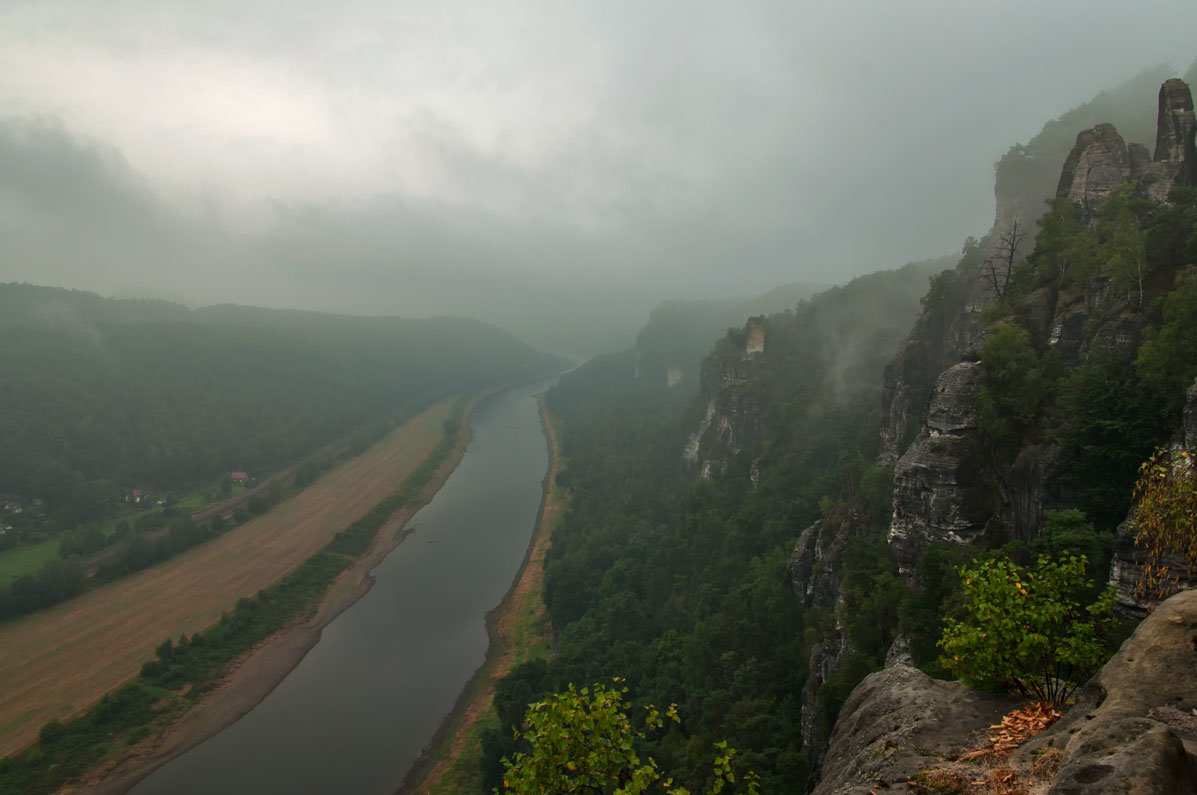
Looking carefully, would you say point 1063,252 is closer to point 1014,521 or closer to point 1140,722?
point 1014,521

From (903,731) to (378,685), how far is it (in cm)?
5253

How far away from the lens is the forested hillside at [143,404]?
9862 cm

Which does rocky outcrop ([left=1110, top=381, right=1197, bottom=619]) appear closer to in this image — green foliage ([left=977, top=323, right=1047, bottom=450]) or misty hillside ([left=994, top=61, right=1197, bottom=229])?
green foliage ([left=977, top=323, right=1047, bottom=450])

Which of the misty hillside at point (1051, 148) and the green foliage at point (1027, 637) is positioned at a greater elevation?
the misty hillside at point (1051, 148)

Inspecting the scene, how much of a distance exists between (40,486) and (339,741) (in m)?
79.7

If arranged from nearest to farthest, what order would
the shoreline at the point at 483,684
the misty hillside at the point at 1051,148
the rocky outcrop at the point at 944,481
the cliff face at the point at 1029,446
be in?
the cliff face at the point at 1029,446, the rocky outcrop at the point at 944,481, the shoreline at the point at 483,684, the misty hillside at the point at 1051,148

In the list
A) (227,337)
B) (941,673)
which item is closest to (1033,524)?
(941,673)

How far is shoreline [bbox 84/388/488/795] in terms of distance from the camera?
144 ft

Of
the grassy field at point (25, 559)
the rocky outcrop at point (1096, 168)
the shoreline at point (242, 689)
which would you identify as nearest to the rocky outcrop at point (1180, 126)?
the rocky outcrop at point (1096, 168)

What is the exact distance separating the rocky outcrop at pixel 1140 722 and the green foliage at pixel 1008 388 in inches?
755

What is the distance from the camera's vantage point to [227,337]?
180000mm

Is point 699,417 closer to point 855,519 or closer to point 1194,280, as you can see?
point 855,519

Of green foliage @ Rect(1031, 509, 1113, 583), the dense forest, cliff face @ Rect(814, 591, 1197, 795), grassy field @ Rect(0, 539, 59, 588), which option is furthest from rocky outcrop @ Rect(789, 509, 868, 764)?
grassy field @ Rect(0, 539, 59, 588)

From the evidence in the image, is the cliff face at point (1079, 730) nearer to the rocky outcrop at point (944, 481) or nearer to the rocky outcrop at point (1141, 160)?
the rocky outcrop at point (944, 481)
